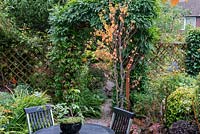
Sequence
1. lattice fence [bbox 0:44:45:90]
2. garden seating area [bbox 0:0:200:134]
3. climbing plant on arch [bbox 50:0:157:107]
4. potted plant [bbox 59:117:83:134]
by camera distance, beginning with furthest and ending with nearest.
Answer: lattice fence [bbox 0:44:45:90]
climbing plant on arch [bbox 50:0:157:107]
garden seating area [bbox 0:0:200:134]
potted plant [bbox 59:117:83:134]

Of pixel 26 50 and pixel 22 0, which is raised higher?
pixel 22 0

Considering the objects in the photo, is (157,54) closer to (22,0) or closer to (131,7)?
(131,7)

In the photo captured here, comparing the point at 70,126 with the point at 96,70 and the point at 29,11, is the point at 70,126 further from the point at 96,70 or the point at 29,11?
the point at 29,11

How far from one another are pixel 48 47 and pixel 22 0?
178 cm

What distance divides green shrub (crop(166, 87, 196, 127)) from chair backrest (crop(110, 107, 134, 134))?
3.44ft

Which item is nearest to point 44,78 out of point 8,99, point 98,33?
point 8,99

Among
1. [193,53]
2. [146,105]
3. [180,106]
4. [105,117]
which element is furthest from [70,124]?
[193,53]

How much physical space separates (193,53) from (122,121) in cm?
459

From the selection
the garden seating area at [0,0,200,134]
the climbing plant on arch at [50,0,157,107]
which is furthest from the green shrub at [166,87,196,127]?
the climbing plant on arch at [50,0,157,107]

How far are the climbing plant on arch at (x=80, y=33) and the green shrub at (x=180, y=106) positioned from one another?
1.27 meters

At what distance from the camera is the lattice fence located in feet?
24.3

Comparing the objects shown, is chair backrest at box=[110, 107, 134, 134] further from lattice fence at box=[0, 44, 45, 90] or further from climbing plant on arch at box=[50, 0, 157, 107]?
lattice fence at box=[0, 44, 45, 90]

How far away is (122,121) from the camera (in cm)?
411

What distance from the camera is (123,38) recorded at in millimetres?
5727
